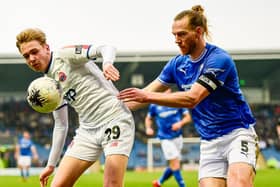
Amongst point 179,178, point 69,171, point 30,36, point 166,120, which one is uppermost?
point 30,36

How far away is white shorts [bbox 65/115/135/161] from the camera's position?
5.47 meters

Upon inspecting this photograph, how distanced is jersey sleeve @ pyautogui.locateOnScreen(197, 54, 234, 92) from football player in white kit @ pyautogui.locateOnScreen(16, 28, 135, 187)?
102 centimetres

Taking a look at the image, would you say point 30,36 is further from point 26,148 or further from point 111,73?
point 26,148

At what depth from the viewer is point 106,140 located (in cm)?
551

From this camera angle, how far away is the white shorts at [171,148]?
503 inches

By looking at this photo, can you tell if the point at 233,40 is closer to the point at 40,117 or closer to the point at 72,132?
the point at 72,132

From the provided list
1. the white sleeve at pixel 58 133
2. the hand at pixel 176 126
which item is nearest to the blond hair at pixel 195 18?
the white sleeve at pixel 58 133

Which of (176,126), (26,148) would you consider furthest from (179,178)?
(26,148)

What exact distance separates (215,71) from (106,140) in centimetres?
137

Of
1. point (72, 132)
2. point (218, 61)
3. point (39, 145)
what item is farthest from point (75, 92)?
point (39, 145)

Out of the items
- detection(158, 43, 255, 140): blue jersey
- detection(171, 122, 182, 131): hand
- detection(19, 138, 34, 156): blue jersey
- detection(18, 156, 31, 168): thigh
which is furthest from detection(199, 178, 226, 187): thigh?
detection(19, 138, 34, 156): blue jersey

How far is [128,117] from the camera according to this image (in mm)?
5648

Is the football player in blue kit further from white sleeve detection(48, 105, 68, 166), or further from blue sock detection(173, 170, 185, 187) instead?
blue sock detection(173, 170, 185, 187)

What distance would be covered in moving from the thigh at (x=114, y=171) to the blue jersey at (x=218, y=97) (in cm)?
82
